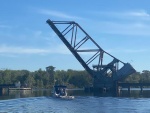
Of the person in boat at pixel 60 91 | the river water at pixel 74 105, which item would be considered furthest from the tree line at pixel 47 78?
the river water at pixel 74 105

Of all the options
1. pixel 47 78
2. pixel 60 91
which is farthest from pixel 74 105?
pixel 47 78

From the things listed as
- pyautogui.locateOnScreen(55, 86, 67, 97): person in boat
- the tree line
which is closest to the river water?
pyautogui.locateOnScreen(55, 86, 67, 97): person in boat

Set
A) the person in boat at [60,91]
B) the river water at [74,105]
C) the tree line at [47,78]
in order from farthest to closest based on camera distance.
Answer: the tree line at [47,78] → the person in boat at [60,91] → the river water at [74,105]

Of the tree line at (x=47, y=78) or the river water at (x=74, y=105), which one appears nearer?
the river water at (x=74, y=105)

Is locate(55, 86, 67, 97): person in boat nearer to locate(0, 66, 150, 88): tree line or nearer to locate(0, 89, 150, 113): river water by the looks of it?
locate(0, 89, 150, 113): river water

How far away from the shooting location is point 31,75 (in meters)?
137

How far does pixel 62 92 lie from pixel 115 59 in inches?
600

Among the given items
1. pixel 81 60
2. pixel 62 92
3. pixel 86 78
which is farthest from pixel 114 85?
pixel 86 78

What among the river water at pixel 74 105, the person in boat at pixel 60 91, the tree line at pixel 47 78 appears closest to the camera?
the river water at pixel 74 105

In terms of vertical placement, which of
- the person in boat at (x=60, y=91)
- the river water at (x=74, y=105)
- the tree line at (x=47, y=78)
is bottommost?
the river water at (x=74, y=105)

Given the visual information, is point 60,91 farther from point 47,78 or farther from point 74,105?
point 47,78

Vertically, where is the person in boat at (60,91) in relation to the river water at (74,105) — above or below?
above

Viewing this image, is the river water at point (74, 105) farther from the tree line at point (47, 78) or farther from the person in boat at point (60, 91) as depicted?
the tree line at point (47, 78)

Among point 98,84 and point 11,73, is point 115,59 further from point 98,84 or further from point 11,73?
point 11,73
